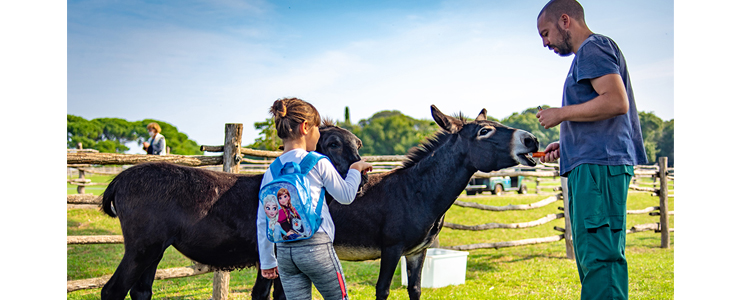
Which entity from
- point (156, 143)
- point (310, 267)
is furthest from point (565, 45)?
point (156, 143)

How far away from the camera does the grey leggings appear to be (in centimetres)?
225

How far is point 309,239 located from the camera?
89.4 inches

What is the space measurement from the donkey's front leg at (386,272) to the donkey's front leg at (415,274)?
42 cm

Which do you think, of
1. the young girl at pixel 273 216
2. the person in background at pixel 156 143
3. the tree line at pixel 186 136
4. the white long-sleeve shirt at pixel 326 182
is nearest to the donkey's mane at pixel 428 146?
the white long-sleeve shirt at pixel 326 182

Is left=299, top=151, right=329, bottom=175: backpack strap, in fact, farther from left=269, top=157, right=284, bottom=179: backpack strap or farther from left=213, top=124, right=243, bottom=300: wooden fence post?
left=213, top=124, right=243, bottom=300: wooden fence post

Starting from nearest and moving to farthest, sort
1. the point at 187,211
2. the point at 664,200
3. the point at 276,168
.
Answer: the point at 276,168 → the point at 187,211 → the point at 664,200

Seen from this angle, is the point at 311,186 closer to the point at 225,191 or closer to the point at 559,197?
the point at 225,191

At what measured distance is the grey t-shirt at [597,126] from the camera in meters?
2.18

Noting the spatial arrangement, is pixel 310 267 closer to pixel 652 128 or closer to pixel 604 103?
pixel 604 103

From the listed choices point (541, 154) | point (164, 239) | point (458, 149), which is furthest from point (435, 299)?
point (164, 239)

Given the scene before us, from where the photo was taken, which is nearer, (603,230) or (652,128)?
(603,230)

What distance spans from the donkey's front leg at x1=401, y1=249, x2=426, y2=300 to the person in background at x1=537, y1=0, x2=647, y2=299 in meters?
2.08

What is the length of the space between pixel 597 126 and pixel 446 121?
73.4 inches

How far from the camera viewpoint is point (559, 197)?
10.1 metres
